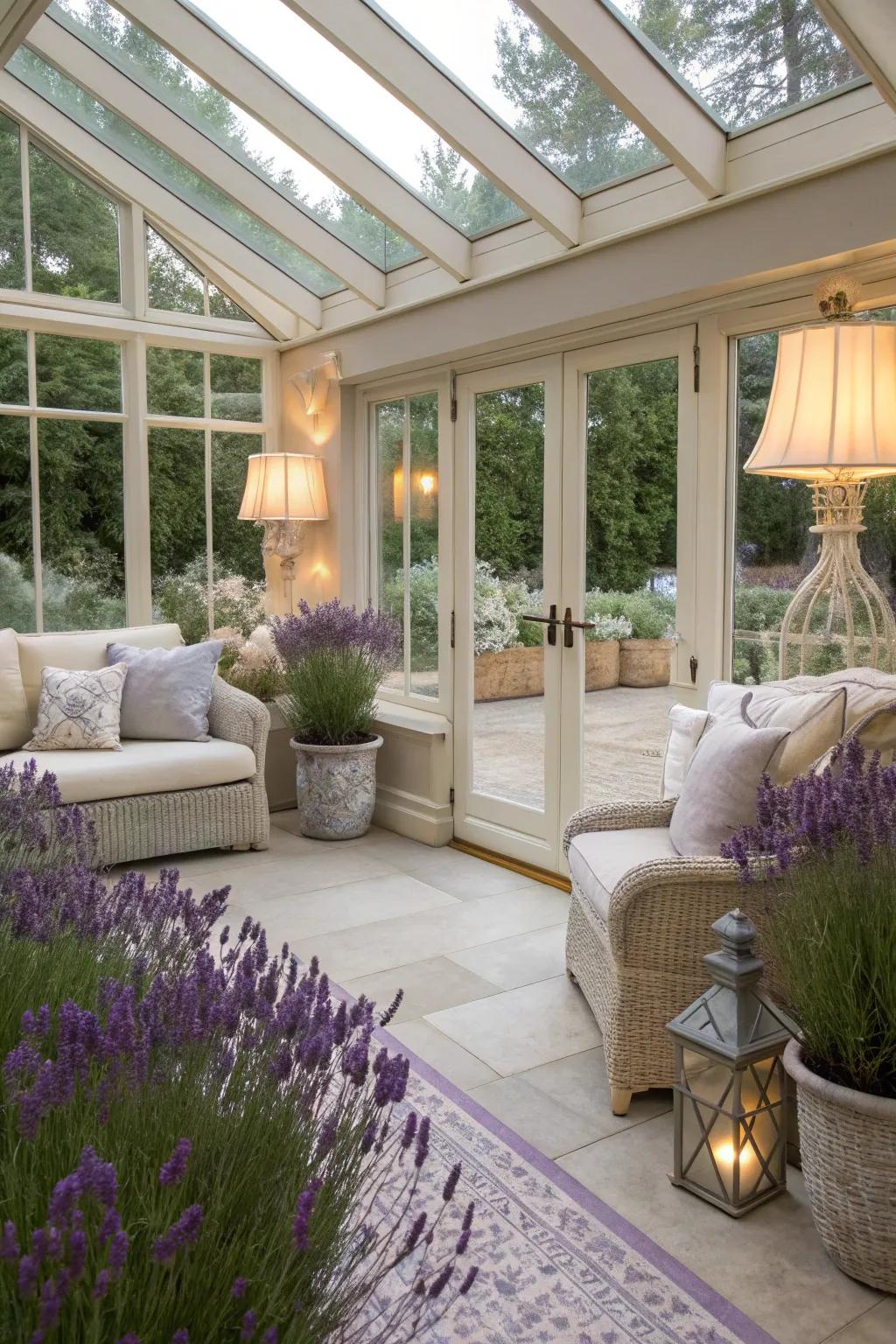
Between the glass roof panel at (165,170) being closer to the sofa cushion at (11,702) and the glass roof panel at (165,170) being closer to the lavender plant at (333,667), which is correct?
the lavender plant at (333,667)

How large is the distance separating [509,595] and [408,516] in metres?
0.86

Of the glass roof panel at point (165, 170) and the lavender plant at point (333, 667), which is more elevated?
the glass roof panel at point (165, 170)

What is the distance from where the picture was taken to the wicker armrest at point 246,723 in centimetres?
501

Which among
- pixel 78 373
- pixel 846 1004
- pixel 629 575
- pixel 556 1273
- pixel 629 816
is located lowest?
pixel 556 1273

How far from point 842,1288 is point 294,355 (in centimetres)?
509

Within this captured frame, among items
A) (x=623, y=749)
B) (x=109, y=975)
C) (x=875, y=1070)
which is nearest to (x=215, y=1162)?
(x=109, y=975)

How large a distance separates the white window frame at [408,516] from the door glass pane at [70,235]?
1392 mm

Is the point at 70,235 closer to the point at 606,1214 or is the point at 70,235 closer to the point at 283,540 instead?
the point at 283,540

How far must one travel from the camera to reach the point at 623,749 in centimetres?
428

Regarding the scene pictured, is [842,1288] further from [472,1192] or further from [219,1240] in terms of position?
[219,1240]

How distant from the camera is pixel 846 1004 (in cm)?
194

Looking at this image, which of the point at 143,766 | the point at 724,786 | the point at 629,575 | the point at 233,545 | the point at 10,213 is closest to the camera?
the point at 724,786

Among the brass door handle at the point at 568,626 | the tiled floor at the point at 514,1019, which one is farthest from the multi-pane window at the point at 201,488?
the brass door handle at the point at 568,626

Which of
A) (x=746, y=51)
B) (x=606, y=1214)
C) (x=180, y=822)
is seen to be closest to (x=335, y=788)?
(x=180, y=822)
